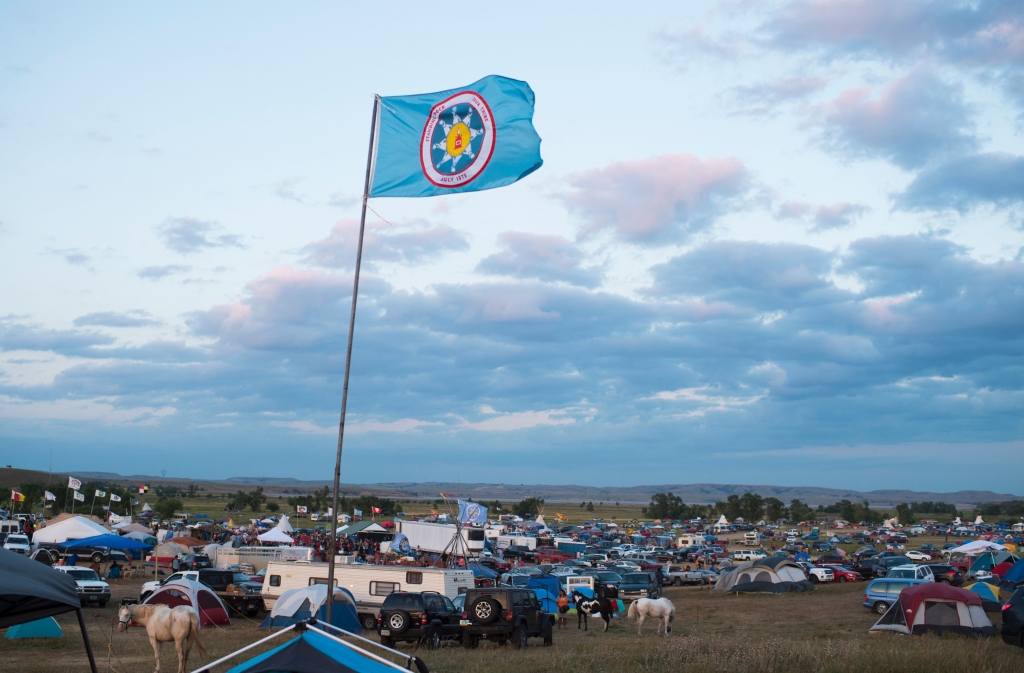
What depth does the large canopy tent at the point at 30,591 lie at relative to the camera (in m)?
10.4

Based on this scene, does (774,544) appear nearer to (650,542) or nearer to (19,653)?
(650,542)

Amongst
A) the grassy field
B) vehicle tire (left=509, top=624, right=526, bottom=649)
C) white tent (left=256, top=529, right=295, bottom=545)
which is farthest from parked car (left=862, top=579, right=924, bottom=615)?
white tent (left=256, top=529, right=295, bottom=545)

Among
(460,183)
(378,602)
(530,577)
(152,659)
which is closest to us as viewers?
(460,183)

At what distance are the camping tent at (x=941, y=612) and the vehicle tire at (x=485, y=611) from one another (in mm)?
10783

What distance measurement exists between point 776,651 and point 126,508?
93.3m

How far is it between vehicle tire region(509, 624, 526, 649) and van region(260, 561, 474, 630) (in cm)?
533

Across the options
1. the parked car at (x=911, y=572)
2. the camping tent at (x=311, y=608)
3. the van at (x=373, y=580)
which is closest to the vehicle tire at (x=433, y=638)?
the camping tent at (x=311, y=608)

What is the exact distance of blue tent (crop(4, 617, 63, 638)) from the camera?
64.2ft

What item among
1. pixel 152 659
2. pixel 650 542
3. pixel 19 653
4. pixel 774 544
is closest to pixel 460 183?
pixel 152 659

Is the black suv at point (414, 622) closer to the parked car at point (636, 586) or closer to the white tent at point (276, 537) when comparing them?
the parked car at point (636, 586)

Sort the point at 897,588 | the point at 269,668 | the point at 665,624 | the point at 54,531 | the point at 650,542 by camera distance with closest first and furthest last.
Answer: the point at 269,668, the point at 665,624, the point at 897,588, the point at 54,531, the point at 650,542

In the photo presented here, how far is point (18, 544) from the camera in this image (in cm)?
4031

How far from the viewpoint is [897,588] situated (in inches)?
1151

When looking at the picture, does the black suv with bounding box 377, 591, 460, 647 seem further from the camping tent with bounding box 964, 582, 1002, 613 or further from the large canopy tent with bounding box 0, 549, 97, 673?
the camping tent with bounding box 964, 582, 1002, 613
